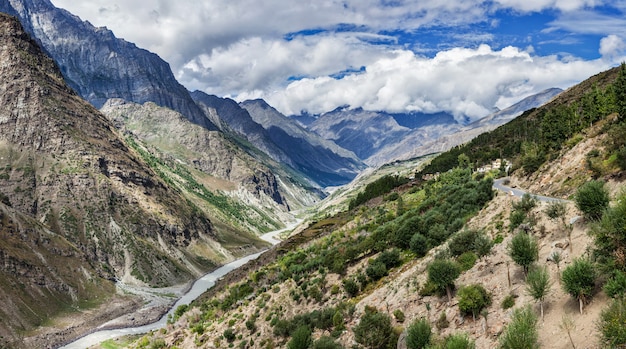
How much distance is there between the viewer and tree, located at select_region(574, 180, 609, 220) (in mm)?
27237

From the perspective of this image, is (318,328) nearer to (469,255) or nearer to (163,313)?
(469,255)

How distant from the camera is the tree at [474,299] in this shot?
28317 mm

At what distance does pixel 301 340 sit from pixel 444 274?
1497cm

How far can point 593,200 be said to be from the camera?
27547 millimetres

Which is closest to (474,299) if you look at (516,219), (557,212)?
(557,212)

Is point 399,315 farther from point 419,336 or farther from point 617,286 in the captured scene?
point 617,286

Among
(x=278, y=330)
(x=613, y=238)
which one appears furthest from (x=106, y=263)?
(x=613, y=238)

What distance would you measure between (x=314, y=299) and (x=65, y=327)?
331 feet

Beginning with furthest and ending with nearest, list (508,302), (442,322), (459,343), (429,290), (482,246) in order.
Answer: (429,290) → (482,246) → (442,322) → (508,302) → (459,343)

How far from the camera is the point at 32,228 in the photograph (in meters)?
152

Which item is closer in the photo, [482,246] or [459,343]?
[459,343]

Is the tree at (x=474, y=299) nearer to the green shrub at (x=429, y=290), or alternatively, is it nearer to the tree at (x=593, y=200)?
the green shrub at (x=429, y=290)

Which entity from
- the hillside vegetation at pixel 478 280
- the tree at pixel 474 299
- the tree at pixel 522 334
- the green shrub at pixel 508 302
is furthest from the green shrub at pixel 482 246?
the tree at pixel 522 334

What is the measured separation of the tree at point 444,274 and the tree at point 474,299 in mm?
2969
